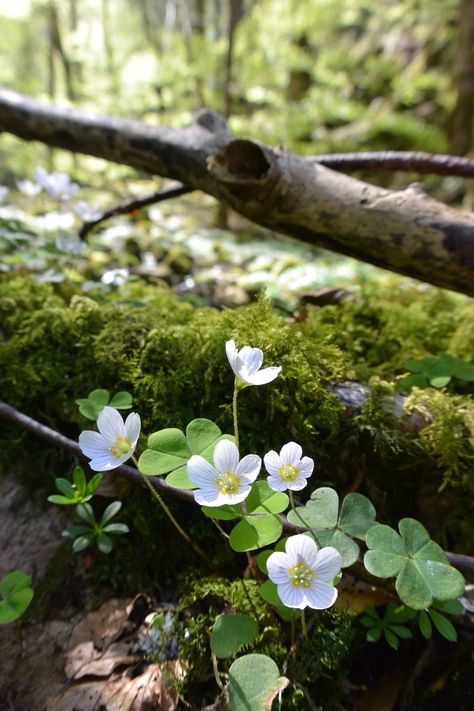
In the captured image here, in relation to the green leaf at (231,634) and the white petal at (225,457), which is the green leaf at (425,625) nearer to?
the green leaf at (231,634)

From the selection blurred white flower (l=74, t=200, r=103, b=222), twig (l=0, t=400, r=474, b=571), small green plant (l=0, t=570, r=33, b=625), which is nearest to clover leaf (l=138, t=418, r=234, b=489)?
twig (l=0, t=400, r=474, b=571)

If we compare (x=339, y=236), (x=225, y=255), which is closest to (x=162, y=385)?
(x=339, y=236)

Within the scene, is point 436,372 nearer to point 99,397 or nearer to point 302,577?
point 302,577

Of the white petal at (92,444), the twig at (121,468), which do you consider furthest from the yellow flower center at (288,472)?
the white petal at (92,444)

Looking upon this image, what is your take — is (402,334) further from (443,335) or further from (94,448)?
(94,448)

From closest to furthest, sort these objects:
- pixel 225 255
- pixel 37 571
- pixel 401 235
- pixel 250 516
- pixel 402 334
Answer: pixel 250 516 → pixel 37 571 → pixel 401 235 → pixel 402 334 → pixel 225 255

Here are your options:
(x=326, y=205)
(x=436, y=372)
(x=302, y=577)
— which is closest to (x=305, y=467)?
(x=302, y=577)
